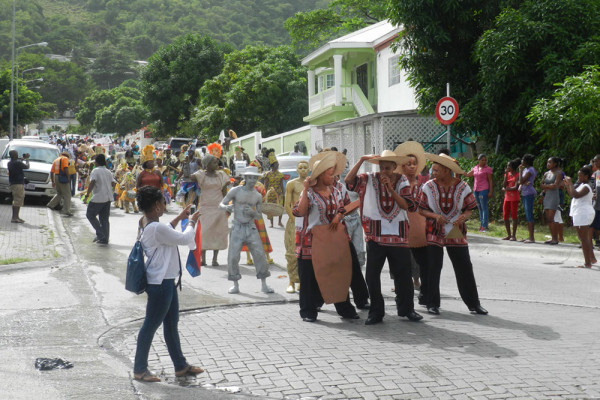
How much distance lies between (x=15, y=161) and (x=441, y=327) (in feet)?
43.4

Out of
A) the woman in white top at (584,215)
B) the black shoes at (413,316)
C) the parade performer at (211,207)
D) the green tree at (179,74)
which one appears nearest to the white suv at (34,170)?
the parade performer at (211,207)

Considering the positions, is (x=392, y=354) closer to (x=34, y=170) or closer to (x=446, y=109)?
(x=446, y=109)

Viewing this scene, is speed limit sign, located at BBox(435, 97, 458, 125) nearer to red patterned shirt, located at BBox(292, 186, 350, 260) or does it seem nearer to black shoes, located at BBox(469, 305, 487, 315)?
black shoes, located at BBox(469, 305, 487, 315)

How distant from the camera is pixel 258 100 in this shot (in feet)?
156

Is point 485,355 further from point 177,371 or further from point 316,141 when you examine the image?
point 316,141

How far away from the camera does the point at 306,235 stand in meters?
8.35

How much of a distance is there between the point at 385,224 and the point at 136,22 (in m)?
170

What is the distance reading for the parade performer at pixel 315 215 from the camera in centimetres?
820

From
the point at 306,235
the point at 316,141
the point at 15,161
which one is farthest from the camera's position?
the point at 316,141

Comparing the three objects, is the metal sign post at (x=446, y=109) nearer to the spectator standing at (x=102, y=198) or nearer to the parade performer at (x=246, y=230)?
the spectator standing at (x=102, y=198)

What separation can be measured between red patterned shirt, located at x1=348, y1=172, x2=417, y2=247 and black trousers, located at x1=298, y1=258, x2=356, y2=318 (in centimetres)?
72

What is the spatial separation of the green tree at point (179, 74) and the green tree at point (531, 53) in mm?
45641

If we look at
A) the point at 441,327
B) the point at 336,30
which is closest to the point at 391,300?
the point at 441,327

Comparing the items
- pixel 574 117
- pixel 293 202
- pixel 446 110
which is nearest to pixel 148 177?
pixel 293 202
